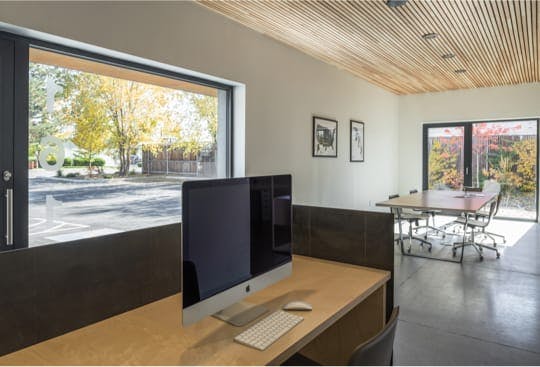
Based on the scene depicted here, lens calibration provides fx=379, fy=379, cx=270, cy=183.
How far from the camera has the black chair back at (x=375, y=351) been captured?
3.25 feet

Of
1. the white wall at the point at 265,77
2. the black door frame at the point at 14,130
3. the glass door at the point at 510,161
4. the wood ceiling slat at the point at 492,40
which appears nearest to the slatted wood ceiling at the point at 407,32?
the wood ceiling slat at the point at 492,40

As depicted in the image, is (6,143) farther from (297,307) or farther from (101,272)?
(297,307)

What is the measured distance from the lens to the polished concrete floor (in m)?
2.66

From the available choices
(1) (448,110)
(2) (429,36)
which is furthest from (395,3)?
(1) (448,110)

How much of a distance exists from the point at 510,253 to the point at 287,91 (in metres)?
3.90

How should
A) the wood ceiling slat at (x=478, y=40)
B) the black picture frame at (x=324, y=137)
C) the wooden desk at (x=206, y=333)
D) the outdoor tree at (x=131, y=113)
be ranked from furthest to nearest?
the black picture frame at (x=324, y=137) → the wood ceiling slat at (x=478, y=40) → the outdoor tree at (x=131, y=113) → the wooden desk at (x=206, y=333)

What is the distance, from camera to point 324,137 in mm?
6242

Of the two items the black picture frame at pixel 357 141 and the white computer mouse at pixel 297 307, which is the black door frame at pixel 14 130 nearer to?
the white computer mouse at pixel 297 307

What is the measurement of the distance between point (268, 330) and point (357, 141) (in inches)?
253

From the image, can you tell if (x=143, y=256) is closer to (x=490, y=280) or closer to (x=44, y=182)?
(x=44, y=182)

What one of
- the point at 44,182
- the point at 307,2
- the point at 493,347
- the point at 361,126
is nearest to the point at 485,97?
the point at 361,126

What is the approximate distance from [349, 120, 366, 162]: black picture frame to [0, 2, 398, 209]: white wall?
5.9 inches

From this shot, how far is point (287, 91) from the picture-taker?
5.33m

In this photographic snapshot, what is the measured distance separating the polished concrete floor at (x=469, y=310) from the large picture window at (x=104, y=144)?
2.63 m
